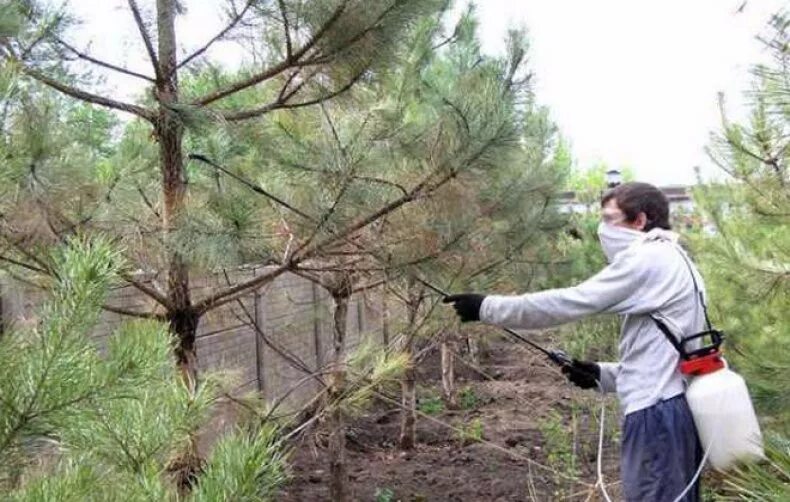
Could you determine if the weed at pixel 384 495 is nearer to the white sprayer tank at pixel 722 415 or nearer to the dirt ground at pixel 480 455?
the dirt ground at pixel 480 455

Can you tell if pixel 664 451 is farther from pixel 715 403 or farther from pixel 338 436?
pixel 338 436

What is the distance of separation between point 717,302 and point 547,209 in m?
1.63

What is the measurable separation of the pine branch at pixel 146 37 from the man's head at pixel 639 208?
178cm

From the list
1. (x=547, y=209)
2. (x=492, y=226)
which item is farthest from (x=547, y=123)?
(x=492, y=226)

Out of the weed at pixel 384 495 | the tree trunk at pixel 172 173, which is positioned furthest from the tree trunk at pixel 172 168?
the weed at pixel 384 495

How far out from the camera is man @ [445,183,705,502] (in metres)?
2.73

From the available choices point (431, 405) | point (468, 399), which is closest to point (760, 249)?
point (431, 405)

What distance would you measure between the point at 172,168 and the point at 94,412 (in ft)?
7.19

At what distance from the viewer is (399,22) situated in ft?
9.95

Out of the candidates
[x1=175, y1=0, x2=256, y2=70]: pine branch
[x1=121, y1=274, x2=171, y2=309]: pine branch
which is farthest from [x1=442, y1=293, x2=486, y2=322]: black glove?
[x1=175, y1=0, x2=256, y2=70]: pine branch

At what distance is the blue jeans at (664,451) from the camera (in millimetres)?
2730

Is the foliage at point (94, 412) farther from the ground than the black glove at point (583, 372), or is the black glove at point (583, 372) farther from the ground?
the foliage at point (94, 412)

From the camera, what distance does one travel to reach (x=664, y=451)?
2748 millimetres

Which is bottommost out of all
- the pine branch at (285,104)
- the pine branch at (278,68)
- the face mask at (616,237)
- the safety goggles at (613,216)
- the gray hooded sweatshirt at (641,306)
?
the gray hooded sweatshirt at (641,306)
